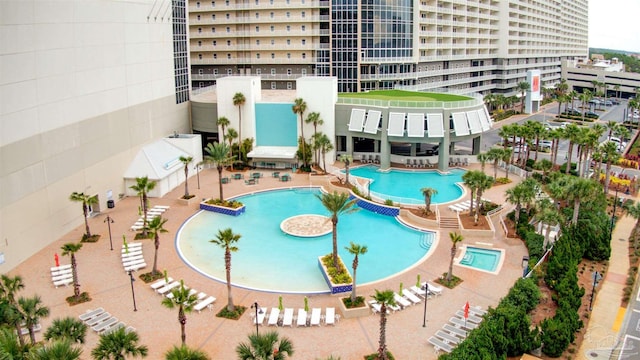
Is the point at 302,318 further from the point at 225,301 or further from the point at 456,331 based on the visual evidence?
the point at 456,331

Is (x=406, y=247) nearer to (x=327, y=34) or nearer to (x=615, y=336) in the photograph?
(x=615, y=336)

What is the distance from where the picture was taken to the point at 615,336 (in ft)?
98.4

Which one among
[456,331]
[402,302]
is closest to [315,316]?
[402,302]

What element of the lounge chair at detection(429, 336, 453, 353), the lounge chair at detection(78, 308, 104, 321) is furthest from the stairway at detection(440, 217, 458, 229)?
the lounge chair at detection(78, 308, 104, 321)

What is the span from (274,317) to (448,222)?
20977mm

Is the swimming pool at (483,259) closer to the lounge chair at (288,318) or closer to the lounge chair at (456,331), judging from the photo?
the lounge chair at (456,331)

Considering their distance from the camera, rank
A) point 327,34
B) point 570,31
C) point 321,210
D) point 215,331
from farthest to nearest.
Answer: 1. point 570,31
2. point 327,34
3. point 321,210
4. point 215,331

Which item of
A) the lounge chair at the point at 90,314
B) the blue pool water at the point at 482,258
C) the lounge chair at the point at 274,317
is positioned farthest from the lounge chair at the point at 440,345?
the lounge chair at the point at 90,314

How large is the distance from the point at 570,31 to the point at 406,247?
15216 cm

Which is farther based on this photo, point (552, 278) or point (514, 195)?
point (514, 195)

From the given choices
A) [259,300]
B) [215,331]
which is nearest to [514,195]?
[259,300]

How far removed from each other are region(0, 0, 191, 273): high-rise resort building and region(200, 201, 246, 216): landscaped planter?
23.0ft

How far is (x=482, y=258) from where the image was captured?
39.7 m

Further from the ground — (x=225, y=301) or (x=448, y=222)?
(x=448, y=222)
